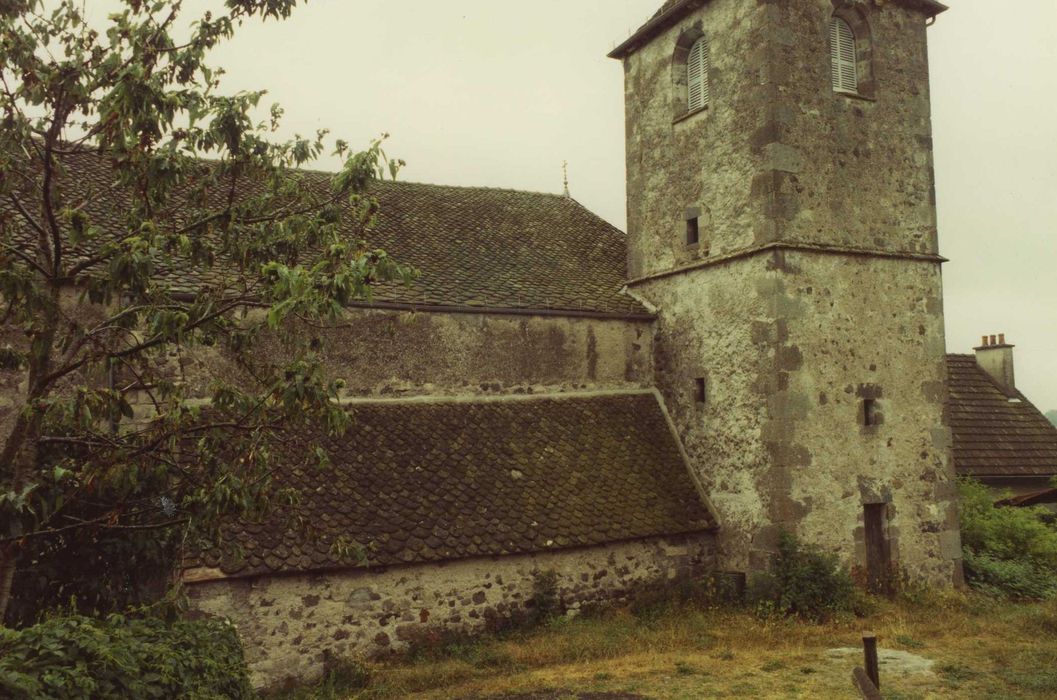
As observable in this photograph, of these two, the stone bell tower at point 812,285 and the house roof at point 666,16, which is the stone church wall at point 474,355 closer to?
the stone bell tower at point 812,285

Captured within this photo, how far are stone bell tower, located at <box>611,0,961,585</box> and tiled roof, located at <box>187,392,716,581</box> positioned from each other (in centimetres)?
106

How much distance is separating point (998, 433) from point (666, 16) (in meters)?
12.3

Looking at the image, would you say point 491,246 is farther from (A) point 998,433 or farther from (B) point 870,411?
(A) point 998,433

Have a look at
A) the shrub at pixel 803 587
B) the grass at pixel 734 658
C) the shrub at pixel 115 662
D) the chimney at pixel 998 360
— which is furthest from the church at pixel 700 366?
the chimney at pixel 998 360

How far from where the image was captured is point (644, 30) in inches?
611

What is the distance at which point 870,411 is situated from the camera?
43.4 ft

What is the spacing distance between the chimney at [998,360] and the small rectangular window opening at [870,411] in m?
9.97

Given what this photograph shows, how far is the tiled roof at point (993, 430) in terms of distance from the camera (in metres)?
17.9

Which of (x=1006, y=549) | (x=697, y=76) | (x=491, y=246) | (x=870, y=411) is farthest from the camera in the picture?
(x=491, y=246)

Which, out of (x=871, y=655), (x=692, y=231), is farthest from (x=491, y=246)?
(x=871, y=655)

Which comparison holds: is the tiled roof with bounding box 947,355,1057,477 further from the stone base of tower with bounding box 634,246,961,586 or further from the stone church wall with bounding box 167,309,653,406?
the stone church wall with bounding box 167,309,653,406

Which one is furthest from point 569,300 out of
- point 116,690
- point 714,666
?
point 116,690

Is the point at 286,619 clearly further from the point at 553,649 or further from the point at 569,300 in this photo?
the point at 569,300

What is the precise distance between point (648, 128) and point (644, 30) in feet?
6.15
